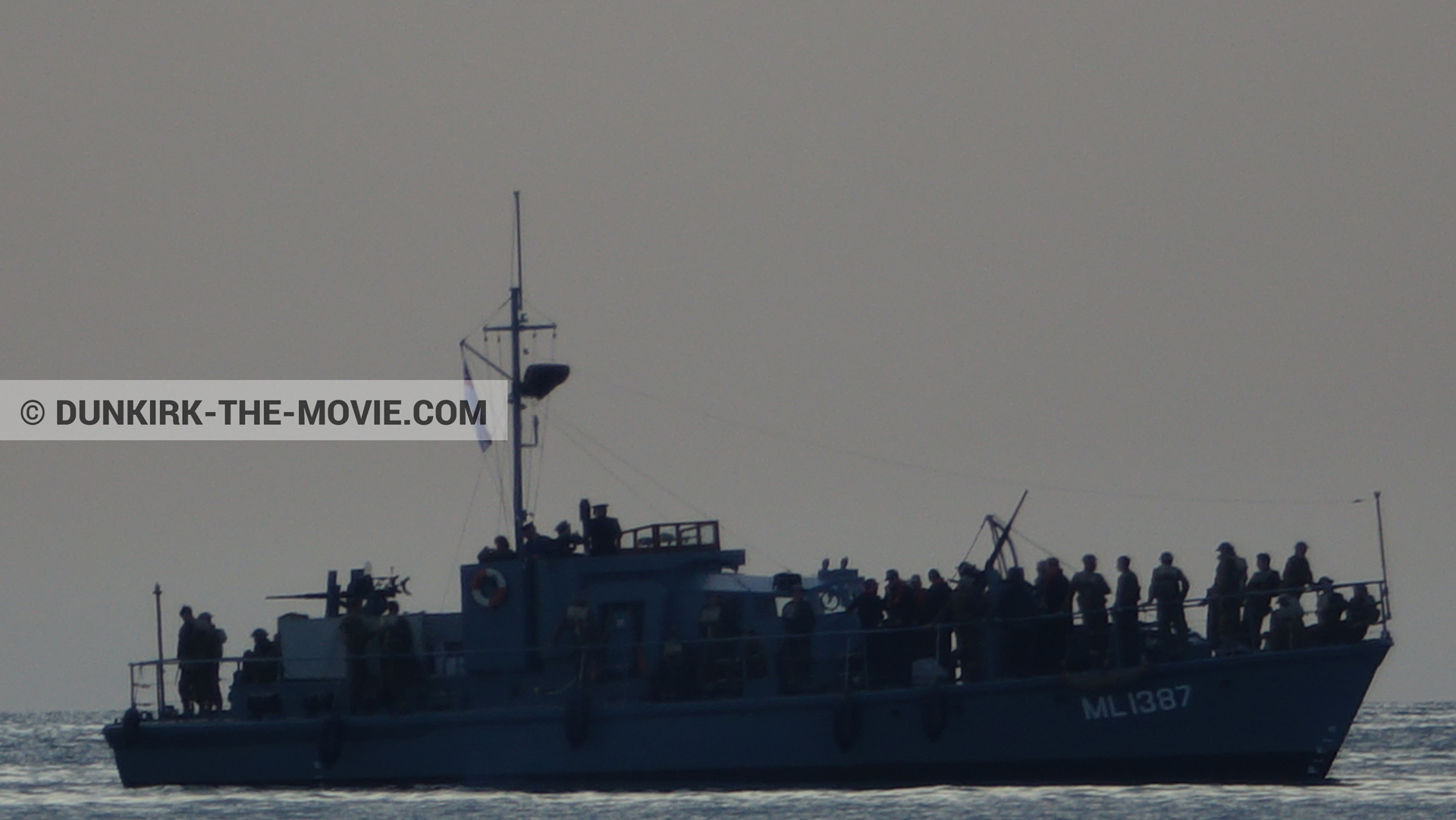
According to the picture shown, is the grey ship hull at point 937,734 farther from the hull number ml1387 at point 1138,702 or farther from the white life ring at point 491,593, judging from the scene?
the white life ring at point 491,593

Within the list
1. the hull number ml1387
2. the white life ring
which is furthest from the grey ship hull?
the white life ring

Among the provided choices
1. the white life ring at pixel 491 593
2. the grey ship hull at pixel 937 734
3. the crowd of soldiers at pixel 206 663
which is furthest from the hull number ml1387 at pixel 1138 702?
the crowd of soldiers at pixel 206 663

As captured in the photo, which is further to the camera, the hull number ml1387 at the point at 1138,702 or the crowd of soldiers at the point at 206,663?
the crowd of soldiers at the point at 206,663

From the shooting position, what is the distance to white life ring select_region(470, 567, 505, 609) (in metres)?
33.9

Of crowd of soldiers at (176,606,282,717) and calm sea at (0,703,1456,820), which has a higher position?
crowd of soldiers at (176,606,282,717)

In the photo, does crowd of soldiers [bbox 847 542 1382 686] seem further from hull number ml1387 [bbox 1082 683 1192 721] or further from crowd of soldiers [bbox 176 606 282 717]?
crowd of soldiers [bbox 176 606 282 717]

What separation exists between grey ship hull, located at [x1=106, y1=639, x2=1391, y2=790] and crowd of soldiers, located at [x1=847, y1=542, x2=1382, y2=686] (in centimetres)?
37

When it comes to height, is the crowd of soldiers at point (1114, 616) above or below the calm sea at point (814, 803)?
above

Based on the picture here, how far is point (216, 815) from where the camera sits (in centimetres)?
3139

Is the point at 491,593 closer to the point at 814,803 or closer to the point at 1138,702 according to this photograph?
the point at 814,803

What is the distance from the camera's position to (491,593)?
3394 centimetres

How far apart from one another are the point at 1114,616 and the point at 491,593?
809 cm

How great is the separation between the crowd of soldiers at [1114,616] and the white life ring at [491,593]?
17.4ft

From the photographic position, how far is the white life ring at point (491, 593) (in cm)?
3388
